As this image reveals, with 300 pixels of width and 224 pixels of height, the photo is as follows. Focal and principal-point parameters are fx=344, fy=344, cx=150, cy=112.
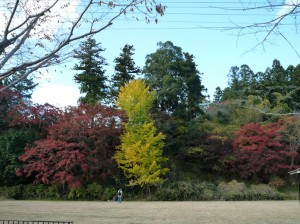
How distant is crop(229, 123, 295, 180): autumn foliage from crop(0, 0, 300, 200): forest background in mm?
77

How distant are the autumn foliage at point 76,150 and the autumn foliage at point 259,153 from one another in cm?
966

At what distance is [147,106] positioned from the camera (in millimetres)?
25000

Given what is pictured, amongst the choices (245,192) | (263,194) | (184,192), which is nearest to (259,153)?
(263,194)

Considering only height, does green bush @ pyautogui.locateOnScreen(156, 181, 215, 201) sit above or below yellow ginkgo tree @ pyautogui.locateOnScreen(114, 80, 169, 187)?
below

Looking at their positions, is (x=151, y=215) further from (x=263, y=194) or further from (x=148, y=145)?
(x=263, y=194)

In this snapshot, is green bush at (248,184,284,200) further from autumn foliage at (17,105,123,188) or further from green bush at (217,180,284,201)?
autumn foliage at (17,105,123,188)

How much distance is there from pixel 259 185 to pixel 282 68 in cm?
1602

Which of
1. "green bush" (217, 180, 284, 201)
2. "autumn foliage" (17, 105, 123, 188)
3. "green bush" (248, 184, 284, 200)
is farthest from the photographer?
"green bush" (248, 184, 284, 200)

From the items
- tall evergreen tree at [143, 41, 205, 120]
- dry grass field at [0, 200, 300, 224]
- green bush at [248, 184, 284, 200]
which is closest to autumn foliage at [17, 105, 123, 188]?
tall evergreen tree at [143, 41, 205, 120]

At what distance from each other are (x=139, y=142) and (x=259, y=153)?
9.59 metres

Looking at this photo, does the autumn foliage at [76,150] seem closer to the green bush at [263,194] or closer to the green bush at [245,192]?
the green bush at [245,192]

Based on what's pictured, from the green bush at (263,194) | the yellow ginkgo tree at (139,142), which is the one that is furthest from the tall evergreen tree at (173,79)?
the green bush at (263,194)

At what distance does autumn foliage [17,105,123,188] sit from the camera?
22.3 metres

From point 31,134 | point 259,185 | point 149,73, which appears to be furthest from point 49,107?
point 259,185
